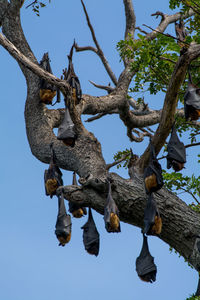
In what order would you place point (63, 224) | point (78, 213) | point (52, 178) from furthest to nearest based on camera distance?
point (78, 213)
point (52, 178)
point (63, 224)

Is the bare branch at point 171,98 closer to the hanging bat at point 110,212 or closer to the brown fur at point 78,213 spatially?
the hanging bat at point 110,212

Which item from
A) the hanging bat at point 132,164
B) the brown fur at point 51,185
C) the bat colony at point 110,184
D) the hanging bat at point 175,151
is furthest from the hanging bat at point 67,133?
the hanging bat at point 175,151

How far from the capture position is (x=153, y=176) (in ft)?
19.5

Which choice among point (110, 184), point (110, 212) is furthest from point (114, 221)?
point (110, 184)

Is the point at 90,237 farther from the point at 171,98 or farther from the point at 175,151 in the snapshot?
the point at 171,98

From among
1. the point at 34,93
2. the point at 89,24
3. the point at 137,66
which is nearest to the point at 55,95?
the point at 34,93

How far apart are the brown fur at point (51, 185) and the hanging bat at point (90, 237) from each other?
706 millimetres

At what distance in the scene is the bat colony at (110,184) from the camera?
5957 millimetres

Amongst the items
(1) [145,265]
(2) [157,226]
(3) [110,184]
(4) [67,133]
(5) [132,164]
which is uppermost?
(4) [67,133]

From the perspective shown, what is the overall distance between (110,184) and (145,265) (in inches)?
64.3

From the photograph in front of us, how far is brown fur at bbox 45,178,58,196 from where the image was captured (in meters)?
7.02

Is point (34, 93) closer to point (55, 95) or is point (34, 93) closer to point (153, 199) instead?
point (55, 95)

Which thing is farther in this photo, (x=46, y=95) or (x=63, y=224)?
(x=46, y=95)

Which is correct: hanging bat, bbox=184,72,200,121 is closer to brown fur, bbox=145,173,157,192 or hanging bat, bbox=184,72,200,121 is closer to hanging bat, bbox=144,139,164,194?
hanging bat, bbox=144,139,164,194
